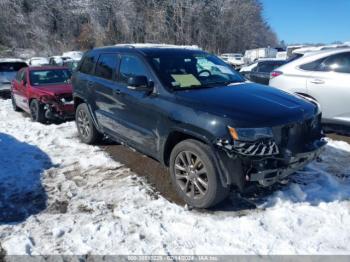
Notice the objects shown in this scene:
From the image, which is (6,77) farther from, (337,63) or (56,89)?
(337,63)

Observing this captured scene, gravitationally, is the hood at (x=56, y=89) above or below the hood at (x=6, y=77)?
below

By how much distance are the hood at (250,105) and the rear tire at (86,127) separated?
264cm

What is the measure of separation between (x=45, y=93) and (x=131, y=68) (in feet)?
14.1

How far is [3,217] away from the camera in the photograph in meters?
3.96

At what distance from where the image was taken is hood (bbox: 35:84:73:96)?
8460mm

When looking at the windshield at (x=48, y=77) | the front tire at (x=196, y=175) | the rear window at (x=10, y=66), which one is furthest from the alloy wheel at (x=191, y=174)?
the rear window at (x=10, y=66)

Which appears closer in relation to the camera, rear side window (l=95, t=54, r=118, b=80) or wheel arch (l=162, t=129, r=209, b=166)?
wheel arch (l=162, t=129, r=209, b=166)

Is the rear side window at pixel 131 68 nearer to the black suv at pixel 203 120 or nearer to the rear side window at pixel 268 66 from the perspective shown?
the black suv at pixel 203 120

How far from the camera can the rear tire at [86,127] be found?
632cm

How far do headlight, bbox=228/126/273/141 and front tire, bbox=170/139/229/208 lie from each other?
13.3 inches

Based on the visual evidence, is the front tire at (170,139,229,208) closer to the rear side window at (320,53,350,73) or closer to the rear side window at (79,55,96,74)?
the rear side window at (79,55,96,74)

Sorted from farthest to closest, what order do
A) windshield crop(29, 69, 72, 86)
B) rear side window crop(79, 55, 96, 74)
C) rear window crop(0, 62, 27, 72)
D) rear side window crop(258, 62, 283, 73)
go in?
rear window crop(0, 62, 27, 72)
rear side window crop(258, 62, 283, 73)
windshield crop(29, 69, 72, 86)
rear side window crop(79, 55, 96, 74)

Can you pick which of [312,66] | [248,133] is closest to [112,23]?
[312,66]

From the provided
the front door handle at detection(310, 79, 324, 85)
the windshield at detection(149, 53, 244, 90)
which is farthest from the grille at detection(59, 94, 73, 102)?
the front door handle at detection(310, 79, 324, 85)
